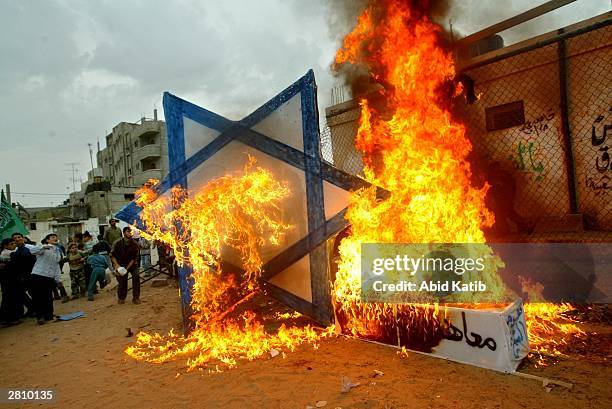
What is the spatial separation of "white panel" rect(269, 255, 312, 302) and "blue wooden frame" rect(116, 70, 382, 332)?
0.06m

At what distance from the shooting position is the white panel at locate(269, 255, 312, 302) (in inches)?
229

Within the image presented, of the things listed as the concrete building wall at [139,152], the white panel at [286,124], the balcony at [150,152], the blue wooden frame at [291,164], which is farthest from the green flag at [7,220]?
the balcony at [150,152]

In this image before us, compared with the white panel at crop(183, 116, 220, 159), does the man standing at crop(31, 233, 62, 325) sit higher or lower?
lower

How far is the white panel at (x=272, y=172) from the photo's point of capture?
584cm

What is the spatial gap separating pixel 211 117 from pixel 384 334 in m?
4.30

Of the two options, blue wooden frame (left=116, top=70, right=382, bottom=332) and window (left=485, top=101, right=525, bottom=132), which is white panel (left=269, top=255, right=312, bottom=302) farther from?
window (left=485, top=101, right=525, bottom=132)

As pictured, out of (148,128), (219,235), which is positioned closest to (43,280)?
(219,235)

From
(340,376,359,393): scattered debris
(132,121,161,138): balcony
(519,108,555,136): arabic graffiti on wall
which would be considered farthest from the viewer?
(132,121,161,138): balcony

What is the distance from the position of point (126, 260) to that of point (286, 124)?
21.1 feet

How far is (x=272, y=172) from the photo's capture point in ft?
19.5

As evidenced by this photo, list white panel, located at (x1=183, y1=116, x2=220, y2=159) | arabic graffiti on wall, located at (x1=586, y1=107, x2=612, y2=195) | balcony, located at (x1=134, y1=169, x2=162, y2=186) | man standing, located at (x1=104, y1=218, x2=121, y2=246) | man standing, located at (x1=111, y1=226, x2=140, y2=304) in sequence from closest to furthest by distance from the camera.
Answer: white panel, located at (x1=183, y1=116, x2=220, y2=159), arabic graffiti on wall, located at (x1=586, y1=107, x2=612, y2=195), man standing, located at (x1=111, y1=226, x2=140, y2=304), man standing, located at (x1=104, y1=218, x2=121, y2=246), balcony, located at (x1=134, y1=169, x2=162, y2=186)

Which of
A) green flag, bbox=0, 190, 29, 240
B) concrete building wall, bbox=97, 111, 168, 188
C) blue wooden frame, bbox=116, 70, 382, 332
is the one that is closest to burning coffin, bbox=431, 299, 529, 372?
blue wooden frame, bbox=116, 70, 382, 332

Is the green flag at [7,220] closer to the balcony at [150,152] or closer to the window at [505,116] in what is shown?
the window at [505,116]

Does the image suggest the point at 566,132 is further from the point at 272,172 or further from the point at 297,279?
the point at 297,279
